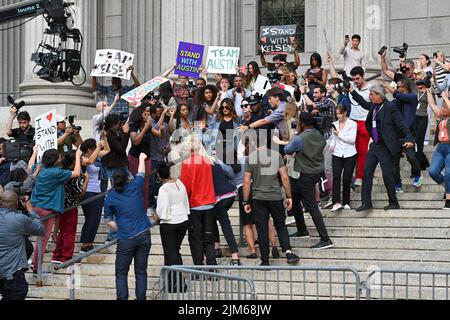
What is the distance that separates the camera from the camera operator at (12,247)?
1365 cm

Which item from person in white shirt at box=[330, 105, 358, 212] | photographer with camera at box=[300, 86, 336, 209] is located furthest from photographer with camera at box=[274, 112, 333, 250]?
photographer with camera at box=[300, 86, 336, 209]

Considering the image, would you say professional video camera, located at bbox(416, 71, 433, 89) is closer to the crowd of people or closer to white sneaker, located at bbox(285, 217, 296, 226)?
the crowd of people

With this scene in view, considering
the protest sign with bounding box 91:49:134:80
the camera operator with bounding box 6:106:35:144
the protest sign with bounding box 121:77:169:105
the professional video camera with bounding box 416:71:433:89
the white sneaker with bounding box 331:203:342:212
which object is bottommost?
the white sneaker with bounding box 331:203:342:212

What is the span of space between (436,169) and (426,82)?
1.76 metres

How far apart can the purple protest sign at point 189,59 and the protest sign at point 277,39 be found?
278 centimetres

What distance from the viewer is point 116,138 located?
Result: 1691cm

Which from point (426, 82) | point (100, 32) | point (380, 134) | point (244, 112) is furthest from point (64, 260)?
point (100, 32)

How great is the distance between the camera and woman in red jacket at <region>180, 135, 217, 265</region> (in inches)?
607

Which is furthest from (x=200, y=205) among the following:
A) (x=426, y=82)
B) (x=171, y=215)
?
(x=426, y=82)

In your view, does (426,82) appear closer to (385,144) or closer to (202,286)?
(385,144)

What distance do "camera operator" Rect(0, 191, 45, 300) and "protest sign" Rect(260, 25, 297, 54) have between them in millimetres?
10112

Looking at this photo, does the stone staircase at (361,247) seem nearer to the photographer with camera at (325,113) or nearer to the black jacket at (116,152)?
the photographer with camera at (325,113)
